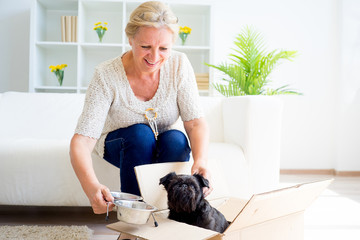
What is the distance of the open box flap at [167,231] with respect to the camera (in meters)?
0.92

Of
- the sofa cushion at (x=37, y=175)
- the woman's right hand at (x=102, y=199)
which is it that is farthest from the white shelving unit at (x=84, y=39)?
the woman's right hand at (x=102, y=199)

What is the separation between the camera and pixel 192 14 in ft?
12.4

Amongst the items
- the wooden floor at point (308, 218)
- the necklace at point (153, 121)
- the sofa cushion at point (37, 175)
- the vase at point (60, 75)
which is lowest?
the wooden floor at point (308, 218)

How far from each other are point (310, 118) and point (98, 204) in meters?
3.12

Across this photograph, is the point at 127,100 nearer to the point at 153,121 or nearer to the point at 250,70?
the point at 153,121

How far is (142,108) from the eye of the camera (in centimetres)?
145

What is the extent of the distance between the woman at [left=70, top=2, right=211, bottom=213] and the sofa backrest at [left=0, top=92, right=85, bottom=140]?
81 centimetres

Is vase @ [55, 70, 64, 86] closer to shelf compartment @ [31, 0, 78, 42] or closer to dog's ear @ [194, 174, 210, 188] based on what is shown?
shelf compartment @ [31, 0, 78, 42]

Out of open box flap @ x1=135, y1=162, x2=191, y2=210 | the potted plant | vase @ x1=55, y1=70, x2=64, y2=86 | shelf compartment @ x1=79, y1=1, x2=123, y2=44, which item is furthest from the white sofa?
shelf compartment @ x1=79, y1=1, x2=123, y2=44

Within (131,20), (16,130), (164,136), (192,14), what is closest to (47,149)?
(16,130)

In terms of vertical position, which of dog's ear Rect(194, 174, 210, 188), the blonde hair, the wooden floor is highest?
the blonde hair

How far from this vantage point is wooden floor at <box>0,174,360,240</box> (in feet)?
5.83

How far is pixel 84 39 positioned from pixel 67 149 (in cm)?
218

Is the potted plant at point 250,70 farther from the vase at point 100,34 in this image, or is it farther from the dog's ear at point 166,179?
the dog's ear at point 166,179
